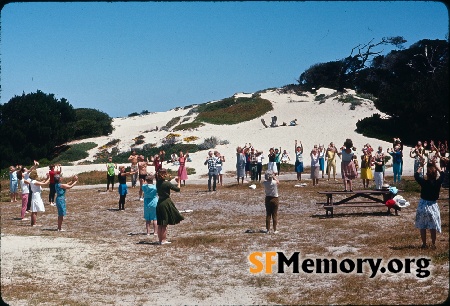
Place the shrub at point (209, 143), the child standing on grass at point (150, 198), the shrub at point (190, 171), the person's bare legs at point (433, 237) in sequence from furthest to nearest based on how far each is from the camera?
the shrub at point (209, 143)
the shrub at point (190, 171)
the child standing on grass at point (150, 198)
the person's bare legs at point (433, 237)

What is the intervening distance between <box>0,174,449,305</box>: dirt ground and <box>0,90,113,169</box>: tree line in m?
28.4

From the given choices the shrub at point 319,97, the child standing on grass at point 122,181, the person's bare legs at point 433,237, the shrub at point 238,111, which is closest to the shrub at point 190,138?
the shrub at point 238,111

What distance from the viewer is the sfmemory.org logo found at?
10.6 meters

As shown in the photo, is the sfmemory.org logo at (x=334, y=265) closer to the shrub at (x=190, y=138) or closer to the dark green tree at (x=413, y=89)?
the dark green tree at (x=413, y=89)

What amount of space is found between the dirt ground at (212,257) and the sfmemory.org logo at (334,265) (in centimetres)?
12

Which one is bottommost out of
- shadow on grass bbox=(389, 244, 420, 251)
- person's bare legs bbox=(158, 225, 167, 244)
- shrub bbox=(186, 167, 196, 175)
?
shadow on grass bbox=(389, 244, 420, 251)

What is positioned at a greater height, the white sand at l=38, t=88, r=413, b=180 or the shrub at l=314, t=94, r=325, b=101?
the shrub at l=314, t=94, r=325, b=101

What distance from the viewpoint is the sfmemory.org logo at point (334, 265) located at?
1058 cm

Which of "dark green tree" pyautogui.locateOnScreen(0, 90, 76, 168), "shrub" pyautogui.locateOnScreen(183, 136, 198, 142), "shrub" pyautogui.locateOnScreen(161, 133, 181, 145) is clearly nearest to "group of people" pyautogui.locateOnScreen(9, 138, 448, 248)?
"shrub" pyautogui.locateOnScreen(183, 136, 198, 142)

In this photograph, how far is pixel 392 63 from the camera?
185 ft

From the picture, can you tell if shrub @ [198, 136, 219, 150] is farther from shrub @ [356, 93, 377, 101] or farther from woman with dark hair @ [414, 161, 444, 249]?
woman with dark hair @ [414, 161, 444, 249]

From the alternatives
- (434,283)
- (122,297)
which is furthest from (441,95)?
(122,297)

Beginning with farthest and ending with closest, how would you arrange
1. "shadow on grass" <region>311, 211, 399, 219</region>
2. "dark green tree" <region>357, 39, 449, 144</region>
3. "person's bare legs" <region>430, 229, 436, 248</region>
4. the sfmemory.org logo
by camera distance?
"dark green tree" <region>357, 39, 449, 144</region>, "shadow on grass" <region>311, 211, 399, 219</region>, "person's bare legs" <region>430, 229, 436, 248</region>, the sfmemory.org logo

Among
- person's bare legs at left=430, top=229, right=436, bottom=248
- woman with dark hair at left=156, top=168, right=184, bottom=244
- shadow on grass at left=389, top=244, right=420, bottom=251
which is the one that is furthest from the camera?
woman with dark hair at left=156, top=168, right=184, bottom=244
